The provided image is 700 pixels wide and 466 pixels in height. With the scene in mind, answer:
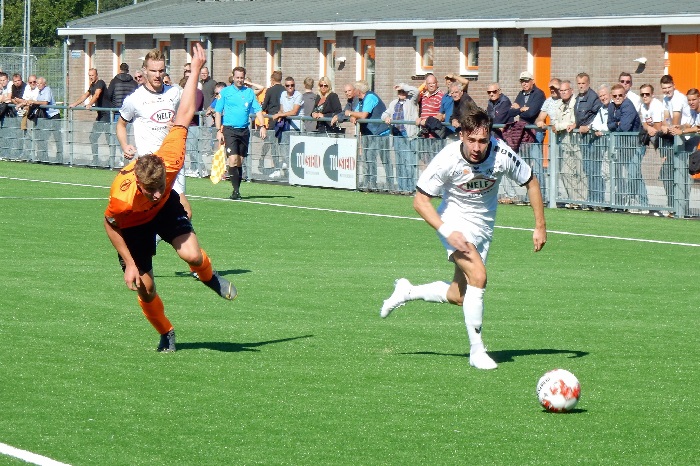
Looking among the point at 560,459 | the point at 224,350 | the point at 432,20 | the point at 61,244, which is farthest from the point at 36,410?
the point at 432,20

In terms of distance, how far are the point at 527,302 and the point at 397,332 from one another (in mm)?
2115

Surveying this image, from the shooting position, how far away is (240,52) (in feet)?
150

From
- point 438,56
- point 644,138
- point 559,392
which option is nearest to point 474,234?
point 559,392

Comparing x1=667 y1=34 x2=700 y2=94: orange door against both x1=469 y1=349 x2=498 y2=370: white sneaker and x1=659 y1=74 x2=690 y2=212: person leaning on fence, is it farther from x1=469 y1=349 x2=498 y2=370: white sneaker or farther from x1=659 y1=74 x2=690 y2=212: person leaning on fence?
x1=469 y1=349 x2=498 y2=370: white sneaker

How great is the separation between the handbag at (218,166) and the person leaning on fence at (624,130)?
7.85m

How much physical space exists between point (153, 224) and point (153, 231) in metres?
0.05

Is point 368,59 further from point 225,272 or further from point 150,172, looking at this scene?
point 150,172

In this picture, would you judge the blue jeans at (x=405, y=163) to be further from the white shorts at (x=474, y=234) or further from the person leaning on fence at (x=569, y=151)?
the white shorts at (x=474, y=234)

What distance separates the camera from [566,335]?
10.8 metres

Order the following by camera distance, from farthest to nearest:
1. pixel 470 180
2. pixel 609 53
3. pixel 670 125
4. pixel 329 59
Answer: pixel 329 59 < pixel 609 53 < pixel 670 125 < pixel 470 180

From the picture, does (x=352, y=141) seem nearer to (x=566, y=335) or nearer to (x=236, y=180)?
(x=236, y=180)

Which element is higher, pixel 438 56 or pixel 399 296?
pixel 438 56

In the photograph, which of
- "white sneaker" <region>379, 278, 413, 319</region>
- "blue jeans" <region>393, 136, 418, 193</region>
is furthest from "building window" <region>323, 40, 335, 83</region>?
"white sneaker" <region>379, 278, 413, 319</region>

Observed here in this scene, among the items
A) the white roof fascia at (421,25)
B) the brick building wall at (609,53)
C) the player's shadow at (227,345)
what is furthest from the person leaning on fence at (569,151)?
the player's shadow at (227,345)
